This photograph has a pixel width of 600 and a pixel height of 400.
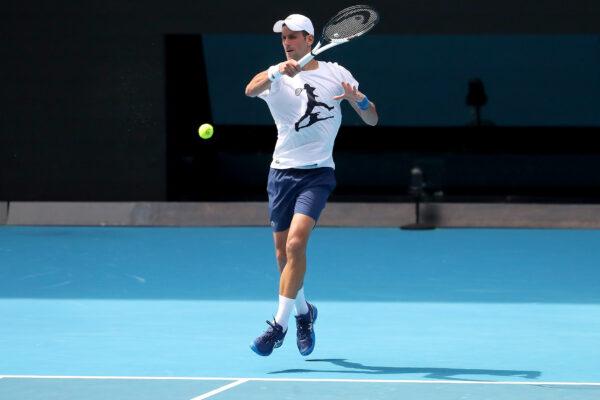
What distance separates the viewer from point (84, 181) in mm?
18469

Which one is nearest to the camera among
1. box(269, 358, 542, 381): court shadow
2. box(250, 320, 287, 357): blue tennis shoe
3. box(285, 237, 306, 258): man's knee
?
box(269, 358, 542, 381): court shadow

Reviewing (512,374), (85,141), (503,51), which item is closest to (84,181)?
(85,141)

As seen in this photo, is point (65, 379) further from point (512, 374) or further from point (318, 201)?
point (512, 374)

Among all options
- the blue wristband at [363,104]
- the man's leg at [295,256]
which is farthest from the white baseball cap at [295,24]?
the man's leg at [295,256]

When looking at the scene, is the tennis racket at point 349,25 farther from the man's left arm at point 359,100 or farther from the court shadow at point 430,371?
the court shadow at point 430,371

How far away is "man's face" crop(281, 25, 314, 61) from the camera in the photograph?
838 centimetres

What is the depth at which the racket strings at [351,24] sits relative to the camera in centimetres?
870

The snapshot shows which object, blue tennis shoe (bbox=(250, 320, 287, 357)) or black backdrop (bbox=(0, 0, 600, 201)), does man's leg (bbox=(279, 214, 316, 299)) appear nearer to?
blue tennis shoe (bbox=(250, 320, 287, 357))

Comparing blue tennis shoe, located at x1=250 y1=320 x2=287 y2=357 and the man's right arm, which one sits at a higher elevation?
the man's right arm

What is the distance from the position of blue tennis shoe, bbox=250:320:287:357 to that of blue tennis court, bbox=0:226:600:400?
0.30 feet

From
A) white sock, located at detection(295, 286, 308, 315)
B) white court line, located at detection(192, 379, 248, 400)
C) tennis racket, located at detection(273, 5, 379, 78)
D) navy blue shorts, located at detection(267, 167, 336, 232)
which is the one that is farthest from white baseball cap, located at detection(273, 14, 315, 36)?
white court line, located at detection(192, 379, 248, 400)

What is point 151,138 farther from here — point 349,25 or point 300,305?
point 300,305

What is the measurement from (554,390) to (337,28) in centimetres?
273

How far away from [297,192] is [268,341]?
0.94m
